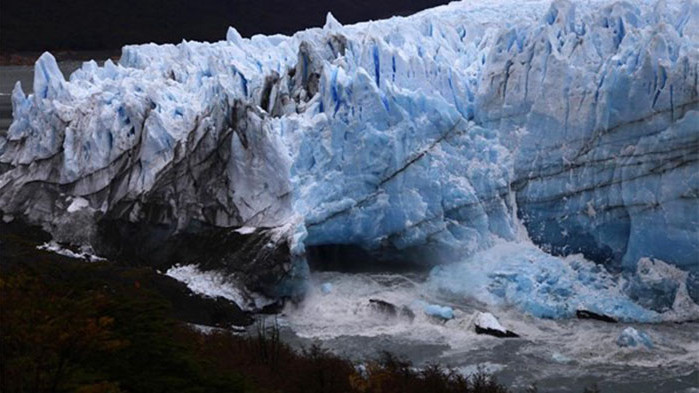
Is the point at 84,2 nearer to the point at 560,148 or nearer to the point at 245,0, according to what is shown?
the point at 245,0

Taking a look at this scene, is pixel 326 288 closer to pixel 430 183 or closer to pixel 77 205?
pixel 430 183

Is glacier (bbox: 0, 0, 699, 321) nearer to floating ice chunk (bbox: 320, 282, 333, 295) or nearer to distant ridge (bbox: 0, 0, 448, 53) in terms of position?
floating ice chunk (bbox: 320, 282, 333, 295)

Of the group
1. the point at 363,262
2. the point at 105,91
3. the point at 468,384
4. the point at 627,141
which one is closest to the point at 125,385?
the point at 468,384

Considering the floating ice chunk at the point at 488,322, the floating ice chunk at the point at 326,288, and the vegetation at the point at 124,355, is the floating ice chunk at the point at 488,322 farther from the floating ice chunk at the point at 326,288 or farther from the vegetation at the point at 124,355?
the floating ice chunk at the point at 326,288

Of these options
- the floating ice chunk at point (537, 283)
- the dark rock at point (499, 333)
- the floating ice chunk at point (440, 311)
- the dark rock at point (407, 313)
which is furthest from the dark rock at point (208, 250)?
the dark rock at point (499, 333)

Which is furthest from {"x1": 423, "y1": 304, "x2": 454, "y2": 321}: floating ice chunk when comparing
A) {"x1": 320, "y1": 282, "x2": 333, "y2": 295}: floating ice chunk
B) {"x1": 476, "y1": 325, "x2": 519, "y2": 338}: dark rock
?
{"x1": 320, "y1": 282, "x2": 333, "y2": 295}: floating ice chunk

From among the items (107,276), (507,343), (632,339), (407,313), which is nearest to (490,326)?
(507,343)
